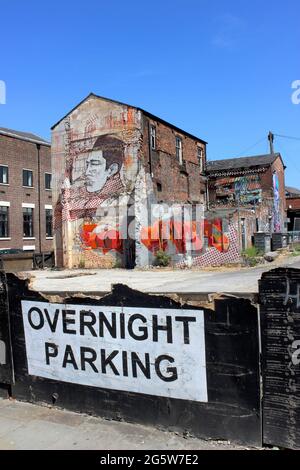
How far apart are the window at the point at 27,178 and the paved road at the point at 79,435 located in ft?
130

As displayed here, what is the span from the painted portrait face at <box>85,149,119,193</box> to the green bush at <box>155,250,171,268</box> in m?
5.34

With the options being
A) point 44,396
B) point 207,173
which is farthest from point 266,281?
point 207,173

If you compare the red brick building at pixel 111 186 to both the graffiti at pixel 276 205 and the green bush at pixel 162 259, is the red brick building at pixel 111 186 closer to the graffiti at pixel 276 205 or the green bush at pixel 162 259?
the green bush at pixel 162 259

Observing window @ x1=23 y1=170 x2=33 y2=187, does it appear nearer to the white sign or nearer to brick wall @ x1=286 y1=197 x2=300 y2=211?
brick wall @ x1=286 y1=197 x2=300 y2=211

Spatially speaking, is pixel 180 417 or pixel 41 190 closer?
pixel 180 417

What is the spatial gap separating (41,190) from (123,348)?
A: 41962 mm

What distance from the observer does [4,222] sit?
39625 millimetres


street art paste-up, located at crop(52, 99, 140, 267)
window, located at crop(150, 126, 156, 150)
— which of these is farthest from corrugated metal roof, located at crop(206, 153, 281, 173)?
street art paste-up, located at crop(52, 99, 140, 267)

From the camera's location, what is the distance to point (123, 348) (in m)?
4.24

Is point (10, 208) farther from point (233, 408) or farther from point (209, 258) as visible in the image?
point (233, 408)

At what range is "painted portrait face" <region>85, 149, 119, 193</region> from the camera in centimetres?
2597

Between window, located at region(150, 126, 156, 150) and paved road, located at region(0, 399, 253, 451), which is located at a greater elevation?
window, located at region(150, 126, 156, 150)

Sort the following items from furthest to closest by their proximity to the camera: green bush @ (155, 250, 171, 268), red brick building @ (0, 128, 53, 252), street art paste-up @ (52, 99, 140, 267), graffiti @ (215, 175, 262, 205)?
graffiti @ (215, 175, 262, 205) → red brick building @ (0, 128, 53, 252) → street art paste-up @ (52, 99, 140, 267) → green bush @ (155, 250, 171, 268)

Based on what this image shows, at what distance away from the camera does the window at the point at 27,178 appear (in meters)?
42.3
